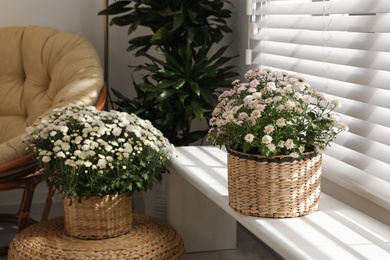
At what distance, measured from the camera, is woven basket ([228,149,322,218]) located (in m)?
1.99

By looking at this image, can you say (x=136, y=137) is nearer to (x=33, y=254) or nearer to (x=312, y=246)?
(x=33, y=254)

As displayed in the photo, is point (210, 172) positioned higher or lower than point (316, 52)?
lower

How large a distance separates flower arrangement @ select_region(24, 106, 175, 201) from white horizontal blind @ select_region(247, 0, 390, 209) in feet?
2.19

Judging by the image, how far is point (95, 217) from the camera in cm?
249

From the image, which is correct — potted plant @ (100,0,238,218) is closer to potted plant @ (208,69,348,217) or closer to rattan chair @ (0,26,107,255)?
rattan chair @ (0,26,107,255)

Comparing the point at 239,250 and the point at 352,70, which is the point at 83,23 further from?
the point at 352,70

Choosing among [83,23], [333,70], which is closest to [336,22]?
[333,70]

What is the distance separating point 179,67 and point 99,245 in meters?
1.09

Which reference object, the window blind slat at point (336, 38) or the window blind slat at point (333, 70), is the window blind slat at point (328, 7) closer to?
the window blind slat at point (336, 38)

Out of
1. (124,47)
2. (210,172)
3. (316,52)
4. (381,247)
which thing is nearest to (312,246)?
(381,247)

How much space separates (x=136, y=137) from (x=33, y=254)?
1.83ft

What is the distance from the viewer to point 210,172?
2.61 metres

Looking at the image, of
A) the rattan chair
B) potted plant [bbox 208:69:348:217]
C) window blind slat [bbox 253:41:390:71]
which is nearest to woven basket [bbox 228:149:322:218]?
potted plant [bbox 208:69:348:217]

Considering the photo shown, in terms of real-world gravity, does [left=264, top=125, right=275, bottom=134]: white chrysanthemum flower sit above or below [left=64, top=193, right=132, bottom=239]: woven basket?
above
